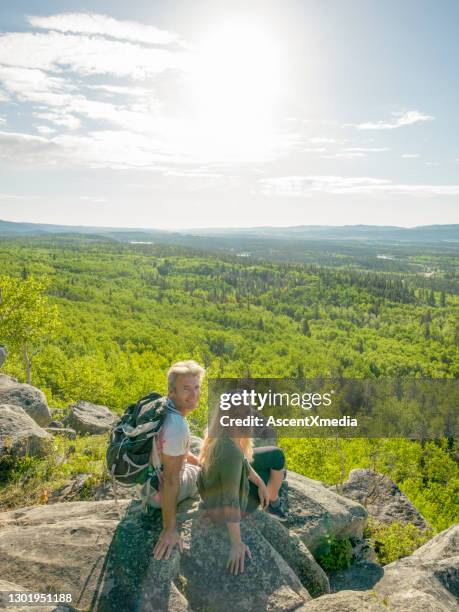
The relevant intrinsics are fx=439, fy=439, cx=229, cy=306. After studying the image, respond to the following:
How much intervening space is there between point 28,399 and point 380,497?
14086 millimetres

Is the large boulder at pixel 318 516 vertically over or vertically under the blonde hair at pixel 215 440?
under

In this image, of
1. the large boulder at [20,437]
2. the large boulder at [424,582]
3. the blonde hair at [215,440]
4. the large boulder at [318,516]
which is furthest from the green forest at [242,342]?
the large boulder at [424,582]

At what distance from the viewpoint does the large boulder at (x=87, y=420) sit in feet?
65.5

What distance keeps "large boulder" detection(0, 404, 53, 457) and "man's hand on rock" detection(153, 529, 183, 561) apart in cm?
699

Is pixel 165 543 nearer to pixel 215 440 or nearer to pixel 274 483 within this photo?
pixel 215 440

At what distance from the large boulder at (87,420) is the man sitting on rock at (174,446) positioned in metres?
14.1

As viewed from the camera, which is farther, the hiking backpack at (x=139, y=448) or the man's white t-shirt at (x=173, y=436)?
the hiking backpack at (x=139, y=448)

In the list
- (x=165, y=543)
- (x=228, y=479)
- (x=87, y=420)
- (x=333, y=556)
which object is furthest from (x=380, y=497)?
(x=165, y=543)

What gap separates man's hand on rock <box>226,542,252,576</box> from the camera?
569cm

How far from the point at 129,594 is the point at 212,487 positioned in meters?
1.54

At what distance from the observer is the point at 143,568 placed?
5398 mm

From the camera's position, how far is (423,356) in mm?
118062

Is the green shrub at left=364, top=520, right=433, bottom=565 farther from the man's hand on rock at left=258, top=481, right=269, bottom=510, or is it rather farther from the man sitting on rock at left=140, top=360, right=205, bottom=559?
the man sitting on rock at left=140, top=360, right=205, bottom=559

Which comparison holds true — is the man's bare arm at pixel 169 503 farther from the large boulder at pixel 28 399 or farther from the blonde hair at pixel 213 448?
the large boulder at pixel 28 399
